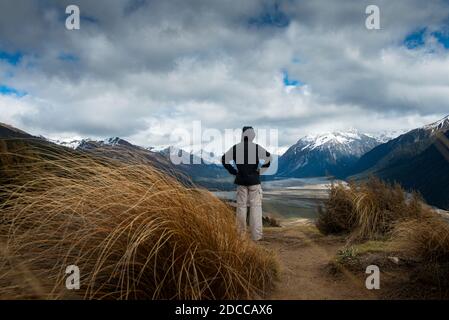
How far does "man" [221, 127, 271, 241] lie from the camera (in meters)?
8.12

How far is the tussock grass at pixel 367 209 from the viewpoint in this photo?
845cm

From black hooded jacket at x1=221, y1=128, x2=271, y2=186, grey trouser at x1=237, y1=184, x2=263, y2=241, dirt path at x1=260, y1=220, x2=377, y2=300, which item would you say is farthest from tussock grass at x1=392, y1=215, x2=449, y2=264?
black hooded jacket at x1=221, y1=128, x2=271, y2=186

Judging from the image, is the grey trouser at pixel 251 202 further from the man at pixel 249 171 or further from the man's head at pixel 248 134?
the man's head at pixel 248 134

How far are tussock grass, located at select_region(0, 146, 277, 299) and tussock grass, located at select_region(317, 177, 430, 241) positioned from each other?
15.8 feet

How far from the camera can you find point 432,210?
8.41m

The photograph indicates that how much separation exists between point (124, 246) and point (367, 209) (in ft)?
20.7

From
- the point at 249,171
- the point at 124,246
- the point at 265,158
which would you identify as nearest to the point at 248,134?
the point at 265,158

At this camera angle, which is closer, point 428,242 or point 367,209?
point 428,242

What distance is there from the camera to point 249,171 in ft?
26.6

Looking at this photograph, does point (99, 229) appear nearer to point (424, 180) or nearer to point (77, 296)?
point (77, 296)

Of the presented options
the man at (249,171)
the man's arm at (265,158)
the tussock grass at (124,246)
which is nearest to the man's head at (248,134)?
the man at (249,171)

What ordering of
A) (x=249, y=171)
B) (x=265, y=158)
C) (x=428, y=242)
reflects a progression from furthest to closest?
(x=265, y=158) < (x=249, y=171) < (x=428, y=242)

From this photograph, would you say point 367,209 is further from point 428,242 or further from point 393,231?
point 428,242

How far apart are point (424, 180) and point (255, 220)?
214 metres
